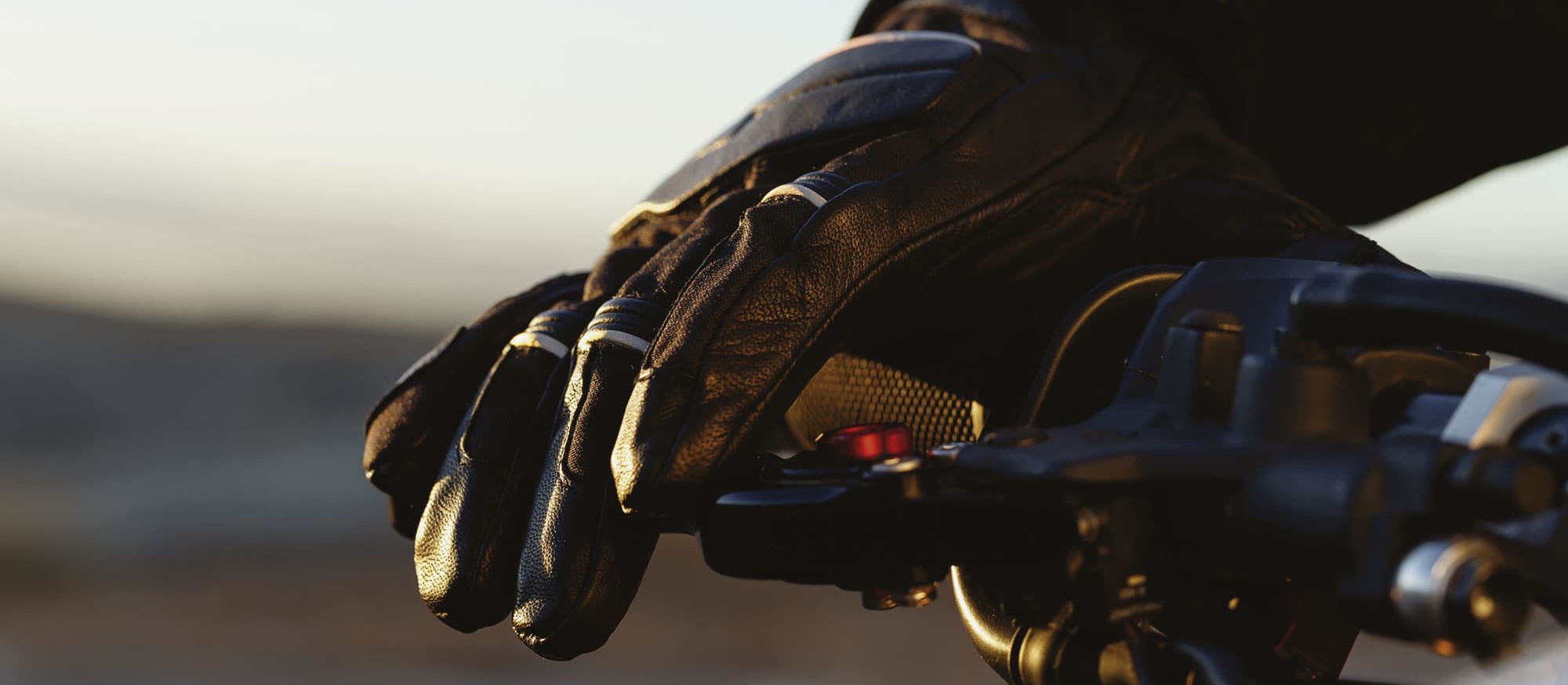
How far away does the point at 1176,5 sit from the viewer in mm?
1645

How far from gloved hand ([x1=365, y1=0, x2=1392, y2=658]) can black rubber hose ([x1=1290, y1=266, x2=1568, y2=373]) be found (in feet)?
1.69

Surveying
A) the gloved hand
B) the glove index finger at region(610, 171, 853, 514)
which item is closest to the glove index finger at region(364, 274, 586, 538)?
the gloved hand

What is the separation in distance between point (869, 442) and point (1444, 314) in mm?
383

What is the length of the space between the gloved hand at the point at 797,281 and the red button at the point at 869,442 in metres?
0.16

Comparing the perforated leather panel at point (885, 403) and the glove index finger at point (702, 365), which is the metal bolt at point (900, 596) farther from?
the perforated leather panel at point (885, 403)

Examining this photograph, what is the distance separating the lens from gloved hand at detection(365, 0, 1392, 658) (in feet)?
3.74

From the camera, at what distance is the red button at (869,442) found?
94cm

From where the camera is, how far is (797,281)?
117 cm

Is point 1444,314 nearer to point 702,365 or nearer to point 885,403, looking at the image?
point 702,365

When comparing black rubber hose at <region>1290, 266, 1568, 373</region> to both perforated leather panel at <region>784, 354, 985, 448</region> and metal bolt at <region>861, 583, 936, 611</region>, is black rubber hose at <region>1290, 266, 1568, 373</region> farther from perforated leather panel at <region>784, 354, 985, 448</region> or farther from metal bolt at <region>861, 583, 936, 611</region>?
perforated leather panel at <region>784, 354, 985, 448</region>

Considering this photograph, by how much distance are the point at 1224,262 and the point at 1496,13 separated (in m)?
1.22

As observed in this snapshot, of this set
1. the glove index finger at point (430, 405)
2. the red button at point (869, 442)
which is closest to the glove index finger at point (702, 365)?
the red button at point (869, 442)

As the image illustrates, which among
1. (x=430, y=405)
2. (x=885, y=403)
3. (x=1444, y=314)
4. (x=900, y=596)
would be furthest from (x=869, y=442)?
(x=430, y=405)

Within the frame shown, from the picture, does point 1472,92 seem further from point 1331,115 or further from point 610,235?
point 610,235
